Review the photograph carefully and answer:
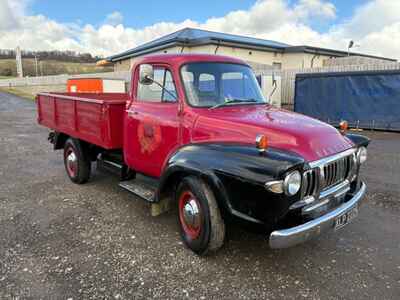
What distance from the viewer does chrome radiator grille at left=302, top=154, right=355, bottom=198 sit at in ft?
9.08

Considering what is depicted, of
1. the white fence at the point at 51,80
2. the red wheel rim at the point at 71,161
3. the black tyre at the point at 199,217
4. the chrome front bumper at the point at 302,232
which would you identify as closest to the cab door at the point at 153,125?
the black tyre at the point at 199,217

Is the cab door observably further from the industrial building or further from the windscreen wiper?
the industrial building

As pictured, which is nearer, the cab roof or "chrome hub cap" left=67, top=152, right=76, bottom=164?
the cab roof

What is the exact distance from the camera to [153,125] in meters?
3.93

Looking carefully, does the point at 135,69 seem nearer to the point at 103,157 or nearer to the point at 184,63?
the point at 184,63

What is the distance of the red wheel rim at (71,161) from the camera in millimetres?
5730

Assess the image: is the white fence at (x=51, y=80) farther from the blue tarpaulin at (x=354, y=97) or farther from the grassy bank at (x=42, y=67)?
the grassy bank at (x=42, y=67)

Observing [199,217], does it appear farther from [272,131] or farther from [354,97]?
[354,97]

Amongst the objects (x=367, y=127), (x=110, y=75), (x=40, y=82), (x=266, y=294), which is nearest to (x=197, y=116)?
(x=266, y=294)

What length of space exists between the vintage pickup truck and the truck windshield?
1 centimetres

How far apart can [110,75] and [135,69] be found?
79.3 ft

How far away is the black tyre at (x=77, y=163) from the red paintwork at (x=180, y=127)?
0.37 m

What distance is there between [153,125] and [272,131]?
1.56 m

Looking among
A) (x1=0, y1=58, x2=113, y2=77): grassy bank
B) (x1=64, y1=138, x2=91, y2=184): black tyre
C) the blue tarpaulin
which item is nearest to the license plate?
(x1=64, y1=138, x2=91, y2=184): black tyre
